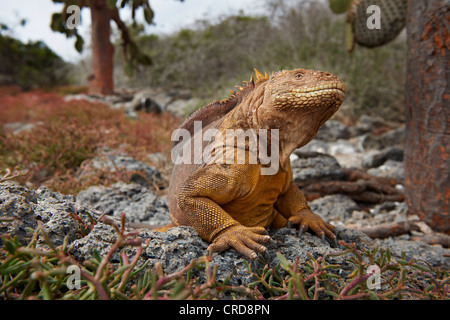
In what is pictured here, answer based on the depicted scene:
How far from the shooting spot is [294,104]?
1.97 m

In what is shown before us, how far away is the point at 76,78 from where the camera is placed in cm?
2512

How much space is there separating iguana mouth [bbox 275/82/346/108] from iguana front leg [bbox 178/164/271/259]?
0.47 meters

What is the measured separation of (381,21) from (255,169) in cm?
570

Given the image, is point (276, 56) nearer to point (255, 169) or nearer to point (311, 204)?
point (311, 204)

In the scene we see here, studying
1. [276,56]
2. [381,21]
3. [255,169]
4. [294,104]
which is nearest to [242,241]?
[255,169]

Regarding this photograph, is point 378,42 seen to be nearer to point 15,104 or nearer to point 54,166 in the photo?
point 54,166

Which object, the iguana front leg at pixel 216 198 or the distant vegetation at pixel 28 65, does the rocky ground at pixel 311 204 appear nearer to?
the iguana front leg at pixel 216 198

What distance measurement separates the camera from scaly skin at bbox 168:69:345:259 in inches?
76.8

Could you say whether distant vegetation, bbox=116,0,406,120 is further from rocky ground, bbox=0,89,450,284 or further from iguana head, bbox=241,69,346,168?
iguana head, bbox=241,69,346,168

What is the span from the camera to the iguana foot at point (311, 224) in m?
2.36

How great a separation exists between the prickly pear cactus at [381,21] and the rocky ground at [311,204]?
207cm

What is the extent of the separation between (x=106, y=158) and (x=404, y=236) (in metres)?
4.02

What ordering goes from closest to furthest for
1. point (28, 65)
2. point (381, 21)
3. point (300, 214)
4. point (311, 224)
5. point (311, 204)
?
point (311, 224), point (300, 214), point (311, 204), point (381, 21), point (28, 65)

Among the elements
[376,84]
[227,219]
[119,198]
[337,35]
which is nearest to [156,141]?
[119,198]
